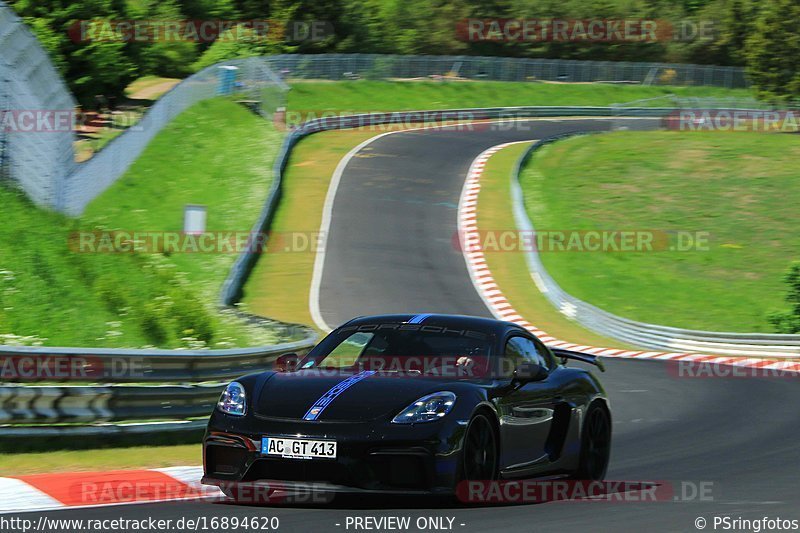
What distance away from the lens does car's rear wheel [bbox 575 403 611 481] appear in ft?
30.0

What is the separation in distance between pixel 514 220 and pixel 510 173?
7.01m

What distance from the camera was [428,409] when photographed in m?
7.42

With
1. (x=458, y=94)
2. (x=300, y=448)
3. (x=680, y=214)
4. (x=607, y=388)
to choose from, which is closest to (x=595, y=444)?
(x=300, y=448)

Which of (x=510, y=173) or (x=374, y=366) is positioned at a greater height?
(x=374, y=366)

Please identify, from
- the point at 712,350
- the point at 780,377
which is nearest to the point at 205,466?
the point at 780,377

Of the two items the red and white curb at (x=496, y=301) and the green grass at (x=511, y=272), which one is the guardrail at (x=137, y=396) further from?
the green grass at (x=511, y=272)

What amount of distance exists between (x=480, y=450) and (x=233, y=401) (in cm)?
157

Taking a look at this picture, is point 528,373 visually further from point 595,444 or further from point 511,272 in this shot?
point 511,272

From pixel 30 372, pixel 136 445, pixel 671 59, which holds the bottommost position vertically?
pixel 671 59

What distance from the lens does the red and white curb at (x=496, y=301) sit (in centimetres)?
2366

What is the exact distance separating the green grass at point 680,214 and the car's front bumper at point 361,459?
21924 millimetres

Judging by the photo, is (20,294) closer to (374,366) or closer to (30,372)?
(30,372)

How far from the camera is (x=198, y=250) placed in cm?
2881

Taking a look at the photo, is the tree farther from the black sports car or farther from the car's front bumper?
the car's front bumper
